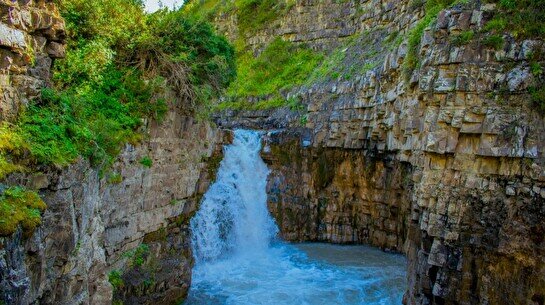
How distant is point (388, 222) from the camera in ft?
62.6

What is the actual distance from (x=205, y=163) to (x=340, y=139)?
23.7 feet

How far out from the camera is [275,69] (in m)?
29.7

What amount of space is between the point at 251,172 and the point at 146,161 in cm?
960

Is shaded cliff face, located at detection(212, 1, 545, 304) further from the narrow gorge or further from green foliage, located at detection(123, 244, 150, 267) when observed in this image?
green foliage, located at detection(123, 244, 150, 267)

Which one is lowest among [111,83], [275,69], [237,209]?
[237,209]

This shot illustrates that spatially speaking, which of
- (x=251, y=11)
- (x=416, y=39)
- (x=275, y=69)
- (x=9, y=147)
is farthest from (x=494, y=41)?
(x=251, y=11)

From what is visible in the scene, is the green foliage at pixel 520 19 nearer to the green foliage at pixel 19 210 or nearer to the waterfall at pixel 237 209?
the green foliage at pixel 19 210

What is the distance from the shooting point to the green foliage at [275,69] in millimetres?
27703

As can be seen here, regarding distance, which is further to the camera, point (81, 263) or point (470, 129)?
point (470, 129)


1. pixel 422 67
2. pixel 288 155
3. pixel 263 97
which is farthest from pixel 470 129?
pixel 263 97

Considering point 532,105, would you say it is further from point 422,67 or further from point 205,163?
point 205,163

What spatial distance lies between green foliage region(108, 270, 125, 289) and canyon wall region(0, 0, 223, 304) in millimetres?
31

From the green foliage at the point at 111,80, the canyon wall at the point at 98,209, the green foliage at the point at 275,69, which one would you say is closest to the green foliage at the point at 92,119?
the green foliage at the point at 111,80

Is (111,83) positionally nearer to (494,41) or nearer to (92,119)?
(92,119)
